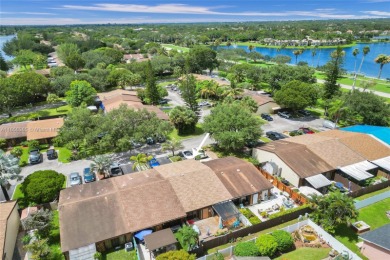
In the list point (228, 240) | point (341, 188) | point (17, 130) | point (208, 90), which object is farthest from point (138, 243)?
point (208, 90)

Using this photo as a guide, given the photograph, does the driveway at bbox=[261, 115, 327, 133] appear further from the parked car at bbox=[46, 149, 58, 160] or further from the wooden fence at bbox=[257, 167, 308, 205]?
the parked car at bbox=[46, 149, 58, 160]

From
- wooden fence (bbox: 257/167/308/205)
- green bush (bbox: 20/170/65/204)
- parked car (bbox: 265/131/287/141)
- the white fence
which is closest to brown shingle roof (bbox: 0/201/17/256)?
green bush (bbox: 20/170/65/204)

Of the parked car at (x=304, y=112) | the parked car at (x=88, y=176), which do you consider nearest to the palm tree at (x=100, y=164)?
the parked car at (x=88, y=176)

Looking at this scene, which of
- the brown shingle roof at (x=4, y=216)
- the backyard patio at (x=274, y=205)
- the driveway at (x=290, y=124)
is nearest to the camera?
the brown shingle roof at (x=4, y=216)

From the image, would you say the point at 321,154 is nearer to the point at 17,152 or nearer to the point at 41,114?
the point at 17,152

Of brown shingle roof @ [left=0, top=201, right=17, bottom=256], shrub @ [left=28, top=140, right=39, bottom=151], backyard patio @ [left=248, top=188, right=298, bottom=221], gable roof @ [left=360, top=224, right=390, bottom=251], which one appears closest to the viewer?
gable roof @ [left=360, top=224, right=390, bottom=251]

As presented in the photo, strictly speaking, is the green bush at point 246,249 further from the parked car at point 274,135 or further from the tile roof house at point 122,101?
the tile roof house at point 122,101
